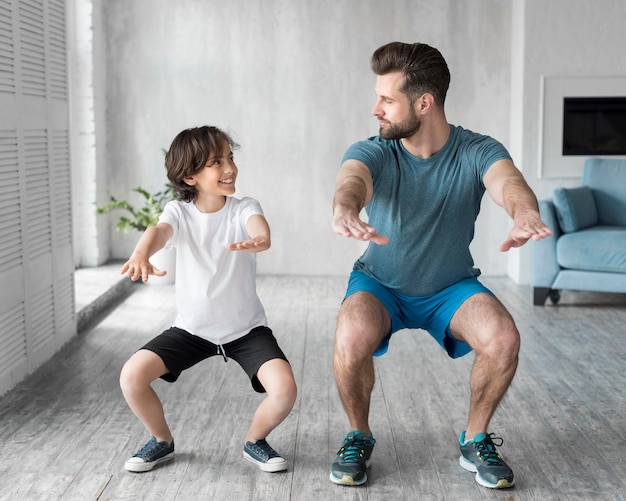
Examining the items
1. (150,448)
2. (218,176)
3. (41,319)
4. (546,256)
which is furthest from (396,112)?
(546,256)

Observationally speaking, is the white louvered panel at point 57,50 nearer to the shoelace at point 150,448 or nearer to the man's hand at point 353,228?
the shoelace at point 150,448

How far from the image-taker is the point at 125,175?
254 inches

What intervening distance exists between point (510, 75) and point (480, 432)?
4.23m

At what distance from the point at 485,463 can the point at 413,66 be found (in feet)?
3.84

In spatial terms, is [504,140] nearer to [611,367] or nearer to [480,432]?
[611,367]

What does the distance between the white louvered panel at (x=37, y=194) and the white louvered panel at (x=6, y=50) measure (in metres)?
0.27

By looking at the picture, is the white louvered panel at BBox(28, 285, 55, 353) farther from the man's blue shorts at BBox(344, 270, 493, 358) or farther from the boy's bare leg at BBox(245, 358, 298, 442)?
the man's blue shorts at BBox(344, 270, 493, 358)

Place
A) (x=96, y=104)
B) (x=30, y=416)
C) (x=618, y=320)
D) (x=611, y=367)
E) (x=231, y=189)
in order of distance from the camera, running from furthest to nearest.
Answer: (x=96, y=104) < (x=618, y=320) < (x=611, y=367) < (x=30, y=416) < (x=231, y=189)

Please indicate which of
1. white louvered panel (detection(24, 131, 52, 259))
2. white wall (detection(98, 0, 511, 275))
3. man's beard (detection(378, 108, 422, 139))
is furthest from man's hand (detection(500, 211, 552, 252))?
white wall (detection(98, 0, 511, 275))

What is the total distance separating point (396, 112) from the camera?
2.58 metres

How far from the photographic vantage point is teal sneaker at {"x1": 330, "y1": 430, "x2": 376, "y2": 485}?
7.91 ft

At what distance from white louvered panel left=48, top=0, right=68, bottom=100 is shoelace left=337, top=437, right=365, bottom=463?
2.20 meters

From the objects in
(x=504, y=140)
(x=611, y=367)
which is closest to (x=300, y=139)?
(x=504, y=140)

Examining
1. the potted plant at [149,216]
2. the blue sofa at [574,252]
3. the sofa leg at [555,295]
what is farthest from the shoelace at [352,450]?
the potted plant at [149,216]
